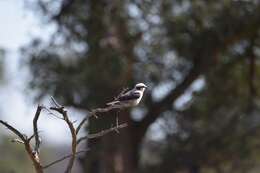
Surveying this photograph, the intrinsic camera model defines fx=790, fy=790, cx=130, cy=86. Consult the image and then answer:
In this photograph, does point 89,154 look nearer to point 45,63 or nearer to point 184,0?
point 45,63

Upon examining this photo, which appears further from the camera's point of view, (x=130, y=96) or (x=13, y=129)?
(x=130, y=96)

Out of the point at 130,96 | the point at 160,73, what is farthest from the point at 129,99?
the point at 160,73

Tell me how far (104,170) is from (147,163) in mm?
3593

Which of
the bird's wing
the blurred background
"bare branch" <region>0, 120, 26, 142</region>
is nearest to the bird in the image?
the bird's wing

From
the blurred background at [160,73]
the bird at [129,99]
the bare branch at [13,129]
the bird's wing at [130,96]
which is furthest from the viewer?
the blurred background at [160,73]

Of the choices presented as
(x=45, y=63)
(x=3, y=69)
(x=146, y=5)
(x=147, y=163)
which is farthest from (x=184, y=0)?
(x=3, y=69)

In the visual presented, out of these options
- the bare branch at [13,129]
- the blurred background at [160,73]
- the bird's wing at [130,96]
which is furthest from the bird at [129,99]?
the blurred background at [160,73]

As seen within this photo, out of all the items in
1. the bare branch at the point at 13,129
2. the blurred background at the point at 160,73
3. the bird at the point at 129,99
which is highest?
the blurred background at the point at 160,73

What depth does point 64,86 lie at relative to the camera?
57.8 feet

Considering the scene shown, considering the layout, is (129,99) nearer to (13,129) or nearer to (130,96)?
(130,96)

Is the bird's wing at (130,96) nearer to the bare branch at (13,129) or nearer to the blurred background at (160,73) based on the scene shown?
the bare branch at (13,129)

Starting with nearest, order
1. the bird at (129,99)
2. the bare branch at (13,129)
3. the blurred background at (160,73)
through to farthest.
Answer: the bare branch at (13,129), the bird at (129,99), the blurred background at (160,73)

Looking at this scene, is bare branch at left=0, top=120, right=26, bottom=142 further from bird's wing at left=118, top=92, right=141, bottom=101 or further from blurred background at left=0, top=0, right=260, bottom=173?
Answer: blurred background at left=0, top=0, right=260, bottom=173

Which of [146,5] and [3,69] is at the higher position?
[3,69]
